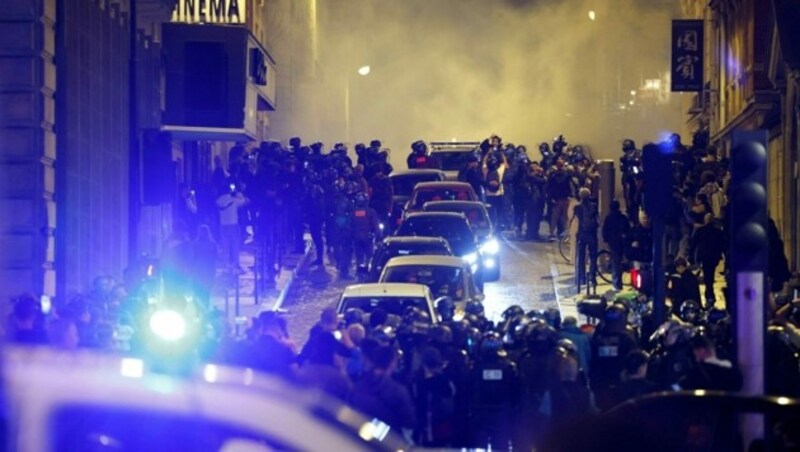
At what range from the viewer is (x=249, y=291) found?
26.3 meters

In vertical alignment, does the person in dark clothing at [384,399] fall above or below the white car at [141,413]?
below

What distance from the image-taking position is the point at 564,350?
456 inches

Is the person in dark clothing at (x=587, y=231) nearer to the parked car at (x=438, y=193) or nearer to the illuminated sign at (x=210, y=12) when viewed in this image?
the parked car at (x=438, y=193)

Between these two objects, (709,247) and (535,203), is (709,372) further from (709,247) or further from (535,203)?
(535,203)

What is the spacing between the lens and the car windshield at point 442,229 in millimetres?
27594

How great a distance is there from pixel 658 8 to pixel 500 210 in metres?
31.2

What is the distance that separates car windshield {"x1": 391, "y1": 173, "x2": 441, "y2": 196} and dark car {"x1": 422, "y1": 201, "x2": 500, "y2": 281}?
5.00 meters

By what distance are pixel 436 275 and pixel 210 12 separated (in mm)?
17224

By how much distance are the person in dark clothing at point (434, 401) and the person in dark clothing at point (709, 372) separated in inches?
79.7

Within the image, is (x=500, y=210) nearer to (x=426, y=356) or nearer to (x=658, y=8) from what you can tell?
(x=426, y=356)

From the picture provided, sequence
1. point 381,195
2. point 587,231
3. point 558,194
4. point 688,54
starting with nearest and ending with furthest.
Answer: point 587,231 < point 381,195 < point 558,194 < point 688,54

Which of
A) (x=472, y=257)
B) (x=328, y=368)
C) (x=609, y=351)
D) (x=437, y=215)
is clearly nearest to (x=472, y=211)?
(x=437, y=215)

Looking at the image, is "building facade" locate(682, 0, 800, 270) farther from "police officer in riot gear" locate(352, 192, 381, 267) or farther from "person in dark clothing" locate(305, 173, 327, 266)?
"person in dark clothing" locate(305, 173, 327, 266)

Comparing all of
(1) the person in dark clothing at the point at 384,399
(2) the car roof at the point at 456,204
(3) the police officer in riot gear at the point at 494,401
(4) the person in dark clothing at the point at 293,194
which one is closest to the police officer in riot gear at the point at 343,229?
(4) the person in dark clothing at the point at 293,194
